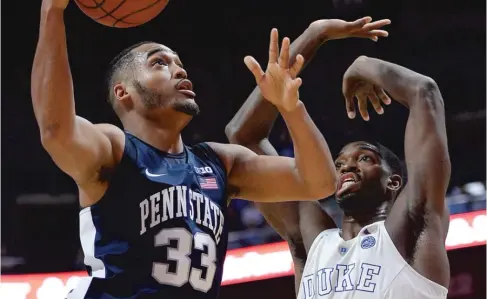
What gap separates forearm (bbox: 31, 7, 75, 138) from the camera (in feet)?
5.46

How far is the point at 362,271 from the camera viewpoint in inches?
107

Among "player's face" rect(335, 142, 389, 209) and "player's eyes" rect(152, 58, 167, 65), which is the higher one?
"player's eyes" rect(152, 58, 167, 65)

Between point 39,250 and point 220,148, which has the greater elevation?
point 220,148

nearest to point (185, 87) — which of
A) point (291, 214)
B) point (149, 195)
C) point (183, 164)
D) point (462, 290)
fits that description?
point (183, 164)

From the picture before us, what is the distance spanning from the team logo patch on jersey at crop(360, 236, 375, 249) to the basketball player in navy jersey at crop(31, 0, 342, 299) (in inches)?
31.6

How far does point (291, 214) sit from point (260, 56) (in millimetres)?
3907

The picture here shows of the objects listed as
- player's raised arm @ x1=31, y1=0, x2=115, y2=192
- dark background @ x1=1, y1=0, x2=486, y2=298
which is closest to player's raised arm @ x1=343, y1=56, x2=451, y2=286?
player's raised arm @ x1=31, y1=0, x2=115, y2=192

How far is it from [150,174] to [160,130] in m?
0.20

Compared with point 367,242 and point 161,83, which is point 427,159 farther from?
point 161,83

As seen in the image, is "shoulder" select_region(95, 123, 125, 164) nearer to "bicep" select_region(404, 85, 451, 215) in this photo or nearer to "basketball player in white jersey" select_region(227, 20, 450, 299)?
"basketball player in white jersey" select_region(227, 20, 450, 299)

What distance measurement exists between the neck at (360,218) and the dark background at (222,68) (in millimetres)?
2910

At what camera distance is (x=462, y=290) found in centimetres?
491

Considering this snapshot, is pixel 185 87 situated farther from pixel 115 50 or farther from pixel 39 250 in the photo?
pixel 115 50

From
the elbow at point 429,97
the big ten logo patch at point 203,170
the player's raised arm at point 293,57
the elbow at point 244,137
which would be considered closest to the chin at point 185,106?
the big ten logo patch at point 203,170
